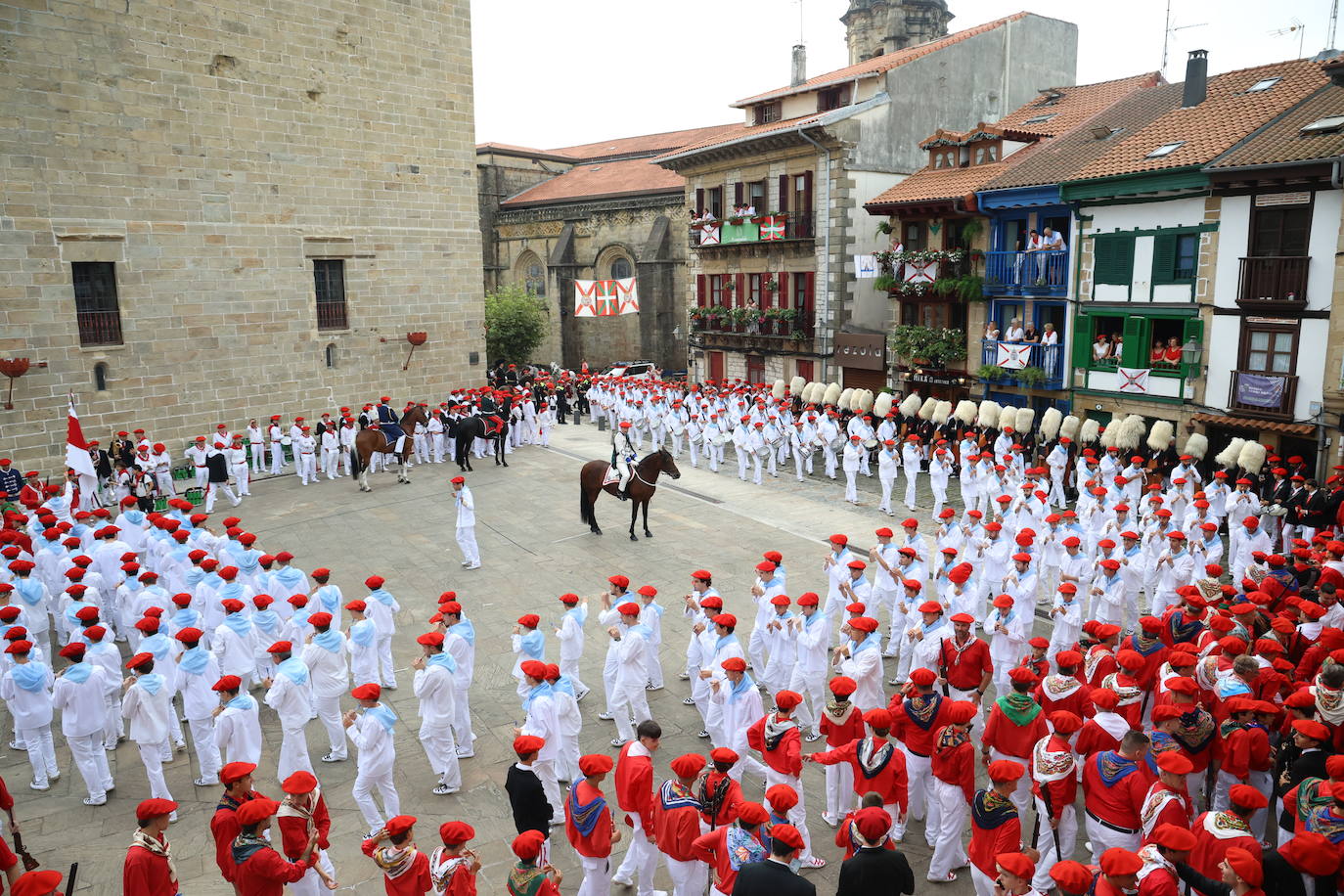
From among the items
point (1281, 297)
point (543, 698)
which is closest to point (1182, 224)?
point (1281, 297)

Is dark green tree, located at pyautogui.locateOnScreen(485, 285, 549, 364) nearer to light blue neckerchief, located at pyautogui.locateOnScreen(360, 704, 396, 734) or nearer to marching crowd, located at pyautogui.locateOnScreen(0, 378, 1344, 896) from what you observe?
marching crowd, located at pyautogui.locateOnScreen(0, 378, 1344, 896)

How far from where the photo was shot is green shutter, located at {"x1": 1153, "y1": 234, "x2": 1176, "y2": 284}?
1962 centimetres

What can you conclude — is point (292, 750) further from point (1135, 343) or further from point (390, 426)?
point (1135, 343)

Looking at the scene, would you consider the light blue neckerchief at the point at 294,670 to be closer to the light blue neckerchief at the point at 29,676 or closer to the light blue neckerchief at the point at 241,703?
the light blue neckerchief at the point at 241,703

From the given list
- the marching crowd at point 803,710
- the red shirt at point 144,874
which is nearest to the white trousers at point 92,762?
the marching crowd at point 803,710

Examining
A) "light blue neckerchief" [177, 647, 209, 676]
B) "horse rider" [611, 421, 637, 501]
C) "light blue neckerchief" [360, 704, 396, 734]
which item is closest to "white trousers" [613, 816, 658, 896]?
"light blue neckerchief" [360, 704, 396, 734]

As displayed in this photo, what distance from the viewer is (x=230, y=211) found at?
2342 centimetres

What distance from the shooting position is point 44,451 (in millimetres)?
21172

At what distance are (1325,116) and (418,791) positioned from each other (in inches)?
804

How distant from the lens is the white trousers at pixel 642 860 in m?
7.00

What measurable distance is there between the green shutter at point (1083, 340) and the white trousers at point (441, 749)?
18.6 metres

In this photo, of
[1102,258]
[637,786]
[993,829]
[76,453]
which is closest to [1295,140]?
[1102,258]

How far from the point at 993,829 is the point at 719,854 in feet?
6.57

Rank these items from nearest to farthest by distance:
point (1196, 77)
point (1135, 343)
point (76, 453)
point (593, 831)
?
1. point (593, 831)
2. point (76, 453)
3. point (1135, 343)
4. point (1196, 77)
